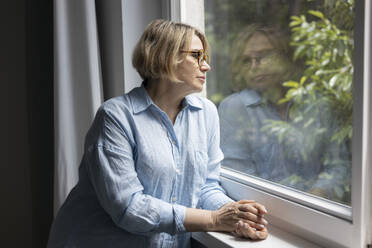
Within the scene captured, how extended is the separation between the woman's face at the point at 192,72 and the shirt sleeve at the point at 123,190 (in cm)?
27

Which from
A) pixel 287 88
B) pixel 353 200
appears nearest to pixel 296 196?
pixel 353 200

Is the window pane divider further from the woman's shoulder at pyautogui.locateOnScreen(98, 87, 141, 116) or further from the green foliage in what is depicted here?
the woman's shoulder at pyautogui.locateOnScreen(98, 87, 141, 116)

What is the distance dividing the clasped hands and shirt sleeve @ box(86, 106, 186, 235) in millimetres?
130

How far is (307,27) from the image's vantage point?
1158mm

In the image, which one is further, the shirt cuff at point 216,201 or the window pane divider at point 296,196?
the shirt cuff at point 216,201

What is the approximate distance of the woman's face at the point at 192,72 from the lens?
133 cm

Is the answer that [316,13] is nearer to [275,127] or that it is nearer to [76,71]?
[275,127]

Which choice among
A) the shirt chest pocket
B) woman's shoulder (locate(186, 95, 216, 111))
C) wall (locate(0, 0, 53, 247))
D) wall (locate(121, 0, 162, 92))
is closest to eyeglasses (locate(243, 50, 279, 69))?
woman's shoulder (locate(186, 95, 216, 111))

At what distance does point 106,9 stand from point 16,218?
1.31 m

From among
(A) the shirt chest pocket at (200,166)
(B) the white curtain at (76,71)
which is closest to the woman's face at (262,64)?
(A) the shirt chest pocket at (200,166)

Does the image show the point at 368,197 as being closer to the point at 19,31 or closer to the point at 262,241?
the point at 262,241

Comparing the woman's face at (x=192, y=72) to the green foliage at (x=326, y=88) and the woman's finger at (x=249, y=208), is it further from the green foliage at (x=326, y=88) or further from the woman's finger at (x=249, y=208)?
the woman's finger at (x=249, y=208)

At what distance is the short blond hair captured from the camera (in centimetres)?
131

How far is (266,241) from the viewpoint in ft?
3.93
